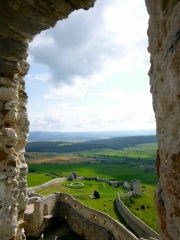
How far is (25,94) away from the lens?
7.11 metres

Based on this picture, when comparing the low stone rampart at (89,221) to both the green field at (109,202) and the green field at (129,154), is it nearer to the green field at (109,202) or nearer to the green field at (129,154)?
the green field at (109,202)

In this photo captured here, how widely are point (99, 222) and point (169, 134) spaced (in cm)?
2024

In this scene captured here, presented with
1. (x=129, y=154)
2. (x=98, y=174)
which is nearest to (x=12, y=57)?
(x=98, y=174)

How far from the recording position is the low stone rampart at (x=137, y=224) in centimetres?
1834

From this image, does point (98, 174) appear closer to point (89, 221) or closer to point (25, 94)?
point (89, 221)

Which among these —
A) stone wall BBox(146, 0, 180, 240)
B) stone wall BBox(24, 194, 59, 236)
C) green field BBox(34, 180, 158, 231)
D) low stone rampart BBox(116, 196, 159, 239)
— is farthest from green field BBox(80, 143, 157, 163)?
stone wall BBox(146, 0, 180, 240)

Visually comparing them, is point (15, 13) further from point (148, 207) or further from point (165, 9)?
point (148, 207)

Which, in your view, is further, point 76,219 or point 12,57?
point 76,219

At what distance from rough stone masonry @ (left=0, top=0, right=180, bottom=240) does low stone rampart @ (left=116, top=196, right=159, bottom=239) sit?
14477mm

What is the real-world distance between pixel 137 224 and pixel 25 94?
57.5ft

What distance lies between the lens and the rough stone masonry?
99.9 inches

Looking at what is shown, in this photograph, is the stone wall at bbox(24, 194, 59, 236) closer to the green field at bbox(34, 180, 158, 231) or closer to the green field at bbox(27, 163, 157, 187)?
the green field at bbox(34, 180, 158, 231)

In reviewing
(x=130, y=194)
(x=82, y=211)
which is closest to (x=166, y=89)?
(x=82, y=211)

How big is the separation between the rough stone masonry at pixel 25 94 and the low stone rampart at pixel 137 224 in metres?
14.5
